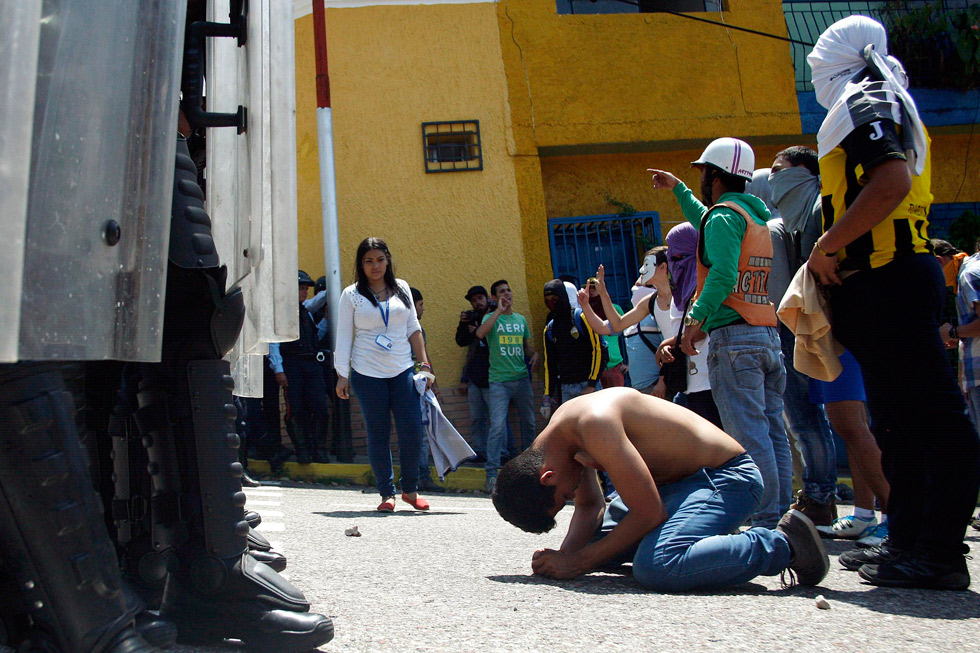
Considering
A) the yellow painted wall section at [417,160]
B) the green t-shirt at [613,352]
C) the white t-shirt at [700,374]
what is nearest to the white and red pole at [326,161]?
the yellow painted wall section at [417,160]

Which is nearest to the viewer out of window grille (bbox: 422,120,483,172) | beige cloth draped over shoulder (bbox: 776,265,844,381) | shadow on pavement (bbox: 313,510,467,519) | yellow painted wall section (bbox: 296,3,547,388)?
beige cloth draped over shoulder (bbox: 776,265,844,381)

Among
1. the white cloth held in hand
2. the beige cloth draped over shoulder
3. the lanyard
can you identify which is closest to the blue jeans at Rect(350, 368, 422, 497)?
the lanyard

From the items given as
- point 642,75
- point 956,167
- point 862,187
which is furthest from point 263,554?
point 956,167

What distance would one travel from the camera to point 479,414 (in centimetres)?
926

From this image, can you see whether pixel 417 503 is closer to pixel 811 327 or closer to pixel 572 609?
pixel 811 327

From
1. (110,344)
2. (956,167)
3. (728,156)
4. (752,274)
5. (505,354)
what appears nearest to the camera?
(110,344)

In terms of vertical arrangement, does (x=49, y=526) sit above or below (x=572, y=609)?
above

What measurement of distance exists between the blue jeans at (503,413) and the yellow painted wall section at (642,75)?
360cm

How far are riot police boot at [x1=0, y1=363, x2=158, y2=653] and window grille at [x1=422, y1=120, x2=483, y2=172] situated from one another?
9250 mm

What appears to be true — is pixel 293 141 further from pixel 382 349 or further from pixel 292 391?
pixel 292 391

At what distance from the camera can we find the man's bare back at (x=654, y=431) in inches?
128

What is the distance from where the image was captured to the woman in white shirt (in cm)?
613

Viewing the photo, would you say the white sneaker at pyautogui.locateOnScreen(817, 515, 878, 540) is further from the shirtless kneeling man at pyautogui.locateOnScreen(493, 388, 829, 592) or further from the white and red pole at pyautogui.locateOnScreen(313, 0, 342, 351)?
the white and red pole at pyautogui.locateOnScreen(313, 0, 342, 351)

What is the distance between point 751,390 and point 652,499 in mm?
975
